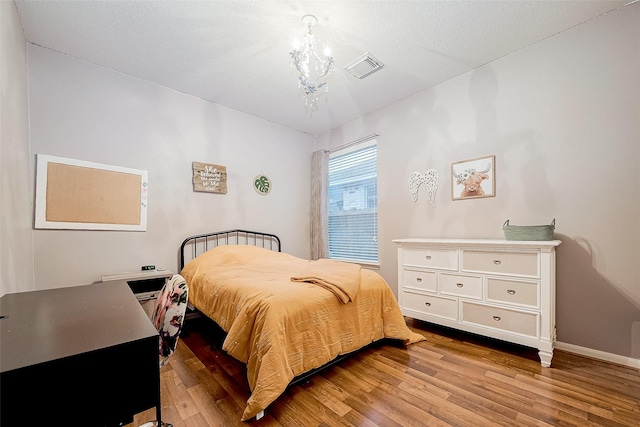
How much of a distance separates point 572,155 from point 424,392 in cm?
219

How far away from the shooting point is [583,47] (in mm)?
2145

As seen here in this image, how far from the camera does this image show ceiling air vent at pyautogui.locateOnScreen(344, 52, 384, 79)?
2.50 m

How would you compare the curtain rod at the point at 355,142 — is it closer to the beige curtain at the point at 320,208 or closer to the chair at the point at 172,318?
the beige curtain at the point at 320,208

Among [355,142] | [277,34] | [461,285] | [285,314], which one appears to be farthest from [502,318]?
[277,34]

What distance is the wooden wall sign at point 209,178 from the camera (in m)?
3.17

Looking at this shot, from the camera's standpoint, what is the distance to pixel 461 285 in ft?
7.73

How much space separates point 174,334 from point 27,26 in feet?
8.96

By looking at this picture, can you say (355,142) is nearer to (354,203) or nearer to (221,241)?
(354,203)

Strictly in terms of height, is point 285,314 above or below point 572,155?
below

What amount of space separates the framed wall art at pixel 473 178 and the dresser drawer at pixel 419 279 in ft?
2.91

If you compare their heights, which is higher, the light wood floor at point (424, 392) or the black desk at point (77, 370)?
the black desk at point (77, 370)

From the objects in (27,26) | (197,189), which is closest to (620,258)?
(197,189)

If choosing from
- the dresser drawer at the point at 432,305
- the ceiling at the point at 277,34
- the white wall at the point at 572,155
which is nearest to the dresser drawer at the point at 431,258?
the dresser drawer at the point at 432,305

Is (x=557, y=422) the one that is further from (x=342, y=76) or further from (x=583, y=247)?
(x=342, y=76)
